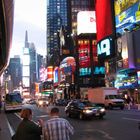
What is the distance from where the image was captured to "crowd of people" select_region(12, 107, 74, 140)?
6.97m

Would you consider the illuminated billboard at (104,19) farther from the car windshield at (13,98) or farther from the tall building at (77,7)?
the tall building at (77,7)

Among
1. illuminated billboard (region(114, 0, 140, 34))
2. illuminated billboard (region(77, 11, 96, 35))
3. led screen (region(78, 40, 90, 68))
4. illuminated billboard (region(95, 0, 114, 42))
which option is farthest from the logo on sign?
illuminated billboard (region(77, 11, 96, 35))

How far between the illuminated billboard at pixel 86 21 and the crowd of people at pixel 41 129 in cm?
10501

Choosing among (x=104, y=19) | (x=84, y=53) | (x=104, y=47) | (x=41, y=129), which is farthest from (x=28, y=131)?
(x=84, y=53)

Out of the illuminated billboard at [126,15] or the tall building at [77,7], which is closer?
the illuminated billboard at [126,15]

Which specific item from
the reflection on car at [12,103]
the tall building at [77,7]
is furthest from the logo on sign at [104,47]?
the tall building at [77,7]

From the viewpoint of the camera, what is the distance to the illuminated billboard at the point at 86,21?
366ft

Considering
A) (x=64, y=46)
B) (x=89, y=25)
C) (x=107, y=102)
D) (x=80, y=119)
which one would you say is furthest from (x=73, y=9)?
(x=80, y=119)

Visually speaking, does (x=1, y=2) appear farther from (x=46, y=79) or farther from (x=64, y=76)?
(x=46, y=79)

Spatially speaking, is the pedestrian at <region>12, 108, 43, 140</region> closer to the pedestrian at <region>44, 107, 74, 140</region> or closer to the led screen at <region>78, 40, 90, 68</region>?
the pedestrian at <region>44, 107, 74, 140</region>

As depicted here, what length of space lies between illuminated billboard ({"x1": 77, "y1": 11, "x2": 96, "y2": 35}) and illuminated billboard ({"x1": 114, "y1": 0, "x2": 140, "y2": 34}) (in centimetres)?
3164

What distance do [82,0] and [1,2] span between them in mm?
122907

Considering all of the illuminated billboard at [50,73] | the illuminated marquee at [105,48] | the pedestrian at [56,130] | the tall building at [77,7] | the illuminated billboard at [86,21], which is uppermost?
the tall building at [77,7]

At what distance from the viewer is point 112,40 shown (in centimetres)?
8412
